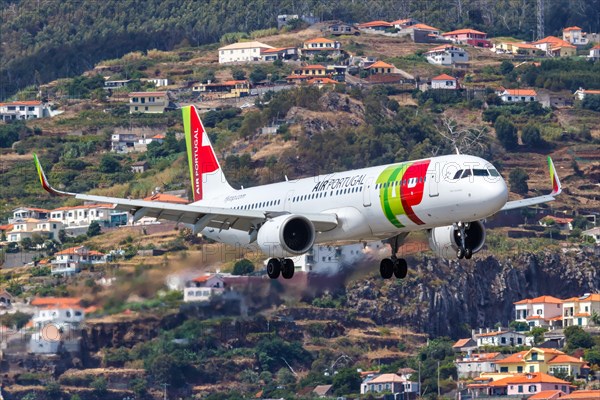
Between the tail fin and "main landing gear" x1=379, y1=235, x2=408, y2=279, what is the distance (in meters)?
11.5

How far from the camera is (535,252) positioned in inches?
7771

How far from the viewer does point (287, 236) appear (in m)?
73.8

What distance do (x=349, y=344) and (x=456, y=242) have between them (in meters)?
101

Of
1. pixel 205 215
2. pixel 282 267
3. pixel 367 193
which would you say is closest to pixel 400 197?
pixel 367 193

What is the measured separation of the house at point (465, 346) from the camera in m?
175

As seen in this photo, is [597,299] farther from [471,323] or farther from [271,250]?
[271,250]

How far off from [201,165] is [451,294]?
3996 inches

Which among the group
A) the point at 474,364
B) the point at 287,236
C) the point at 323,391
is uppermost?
the point at 287,236

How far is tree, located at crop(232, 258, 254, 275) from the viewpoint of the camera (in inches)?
4287

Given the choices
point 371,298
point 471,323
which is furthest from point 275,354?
point 471,323

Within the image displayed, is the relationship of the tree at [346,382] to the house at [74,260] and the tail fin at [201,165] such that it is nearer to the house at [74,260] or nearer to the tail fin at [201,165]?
the house at [74,260]

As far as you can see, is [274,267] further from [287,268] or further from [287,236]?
[287,236]

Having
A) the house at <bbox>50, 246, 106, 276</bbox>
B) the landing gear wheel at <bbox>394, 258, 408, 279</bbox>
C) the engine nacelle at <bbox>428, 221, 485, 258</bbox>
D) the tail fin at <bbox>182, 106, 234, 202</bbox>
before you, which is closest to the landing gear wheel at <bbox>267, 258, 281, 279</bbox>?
the landing gear wheel at <bbox>394, 258, 408, 279</bbox>

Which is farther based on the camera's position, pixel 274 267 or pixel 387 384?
pixel 387 384
